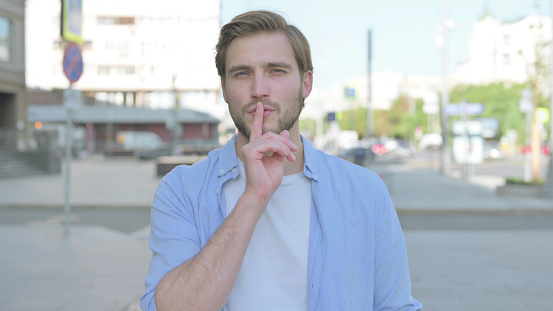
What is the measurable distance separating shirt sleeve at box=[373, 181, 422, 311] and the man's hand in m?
0.38

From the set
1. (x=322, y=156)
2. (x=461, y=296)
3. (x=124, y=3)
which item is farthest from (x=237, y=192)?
(x=124, y=3)

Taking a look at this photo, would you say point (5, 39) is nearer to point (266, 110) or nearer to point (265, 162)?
point (266, 110)

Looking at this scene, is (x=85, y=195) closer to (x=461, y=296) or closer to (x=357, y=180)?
(x=461, y=296)

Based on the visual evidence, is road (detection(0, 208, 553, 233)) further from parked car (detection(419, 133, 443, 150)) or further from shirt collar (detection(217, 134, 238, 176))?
parked car (detection(419, 133, 443, 150))

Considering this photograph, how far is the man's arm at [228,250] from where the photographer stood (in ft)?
5.20

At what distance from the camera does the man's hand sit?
1.61 metres

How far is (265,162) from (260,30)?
39 cm

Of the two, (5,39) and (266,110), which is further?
(5,39)

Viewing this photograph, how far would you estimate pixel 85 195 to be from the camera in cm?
1694

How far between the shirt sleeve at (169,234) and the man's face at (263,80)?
0.26 m

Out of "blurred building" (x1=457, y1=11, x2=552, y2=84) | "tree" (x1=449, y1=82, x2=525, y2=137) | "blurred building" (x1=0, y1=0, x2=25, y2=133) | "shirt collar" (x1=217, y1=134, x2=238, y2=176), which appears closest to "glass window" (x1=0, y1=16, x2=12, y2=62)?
"blurred building" (x1=0, y1=0, x2=25, y2=133)

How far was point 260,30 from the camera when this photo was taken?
176 cm

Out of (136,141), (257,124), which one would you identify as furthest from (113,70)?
(257,124)

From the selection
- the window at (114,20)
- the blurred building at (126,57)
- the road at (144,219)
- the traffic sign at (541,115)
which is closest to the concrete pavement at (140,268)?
the road at (144,219)
